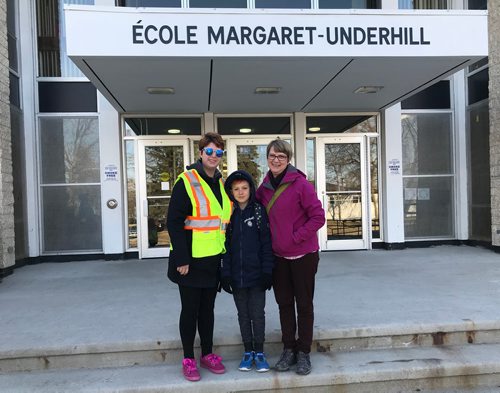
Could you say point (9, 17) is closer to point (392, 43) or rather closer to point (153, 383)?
point (392, 43)

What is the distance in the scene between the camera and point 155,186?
8.32 meters

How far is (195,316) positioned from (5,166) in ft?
18.1

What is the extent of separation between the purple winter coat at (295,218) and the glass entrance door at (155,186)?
5489 millimetres

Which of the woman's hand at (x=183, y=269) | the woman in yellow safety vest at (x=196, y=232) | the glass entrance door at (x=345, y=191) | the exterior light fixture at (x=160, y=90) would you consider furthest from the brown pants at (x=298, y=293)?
the glass entrance door at (x=345, y=191)

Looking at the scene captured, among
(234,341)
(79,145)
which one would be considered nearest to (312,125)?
(79,145)

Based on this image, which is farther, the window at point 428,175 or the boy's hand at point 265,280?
the window at point 428,175

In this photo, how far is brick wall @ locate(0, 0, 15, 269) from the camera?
6.68 meters

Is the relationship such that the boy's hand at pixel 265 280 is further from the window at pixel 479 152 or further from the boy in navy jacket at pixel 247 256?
the window at pixel 479 152

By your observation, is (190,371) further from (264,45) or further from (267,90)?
(267,90)

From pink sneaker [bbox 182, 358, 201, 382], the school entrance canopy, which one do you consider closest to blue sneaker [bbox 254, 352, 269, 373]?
pink sneaker [bbox 182, 358, 201, 382]

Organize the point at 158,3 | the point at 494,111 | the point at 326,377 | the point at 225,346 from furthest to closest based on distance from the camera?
the point at 494,111, the point at 158,3, the point at 225,346, the point at 326,377

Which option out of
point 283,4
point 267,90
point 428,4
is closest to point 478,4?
point 428,4

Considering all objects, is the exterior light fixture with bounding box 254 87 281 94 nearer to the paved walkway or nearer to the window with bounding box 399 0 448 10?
the paved walkway

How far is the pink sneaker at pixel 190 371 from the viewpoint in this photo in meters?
3.18
